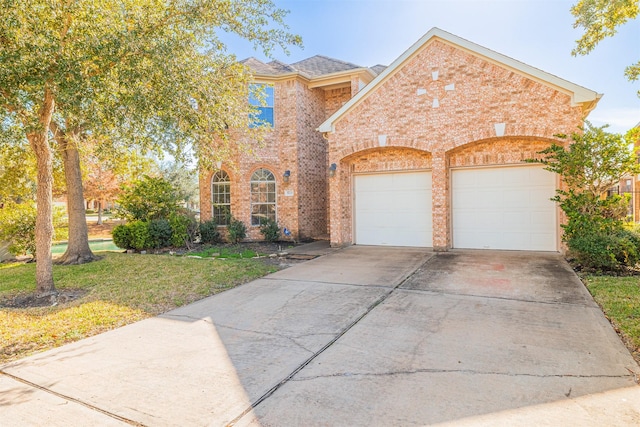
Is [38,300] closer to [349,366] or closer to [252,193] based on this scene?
[349,366]

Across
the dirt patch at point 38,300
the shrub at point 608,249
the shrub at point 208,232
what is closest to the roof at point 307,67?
the shrub at point 208,232

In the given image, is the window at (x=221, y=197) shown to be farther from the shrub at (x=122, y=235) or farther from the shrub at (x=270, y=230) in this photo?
the shrub at (x=122, y=235)

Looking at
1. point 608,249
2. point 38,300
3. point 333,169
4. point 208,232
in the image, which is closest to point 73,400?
point 38,300

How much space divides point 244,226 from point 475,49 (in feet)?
31.1

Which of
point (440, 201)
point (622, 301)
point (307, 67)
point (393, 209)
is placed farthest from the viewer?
point (307, 67)

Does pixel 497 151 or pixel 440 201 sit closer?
pixel 497 151

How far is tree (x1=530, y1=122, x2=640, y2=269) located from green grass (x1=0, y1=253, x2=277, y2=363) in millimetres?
6796

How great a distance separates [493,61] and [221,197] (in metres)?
10.2

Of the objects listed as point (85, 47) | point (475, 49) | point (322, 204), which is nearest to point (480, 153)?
point (475, 49)

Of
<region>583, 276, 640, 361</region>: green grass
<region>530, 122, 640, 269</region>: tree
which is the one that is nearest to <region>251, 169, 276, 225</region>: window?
<region>530, 122, 640, 269</region>: tree

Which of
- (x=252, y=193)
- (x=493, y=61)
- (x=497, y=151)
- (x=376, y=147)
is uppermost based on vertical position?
(x=493, y=61)

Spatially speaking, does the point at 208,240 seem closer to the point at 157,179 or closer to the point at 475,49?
the point at 157,179

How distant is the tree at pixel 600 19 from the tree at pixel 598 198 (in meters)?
2.38

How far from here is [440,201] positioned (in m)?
10.5
